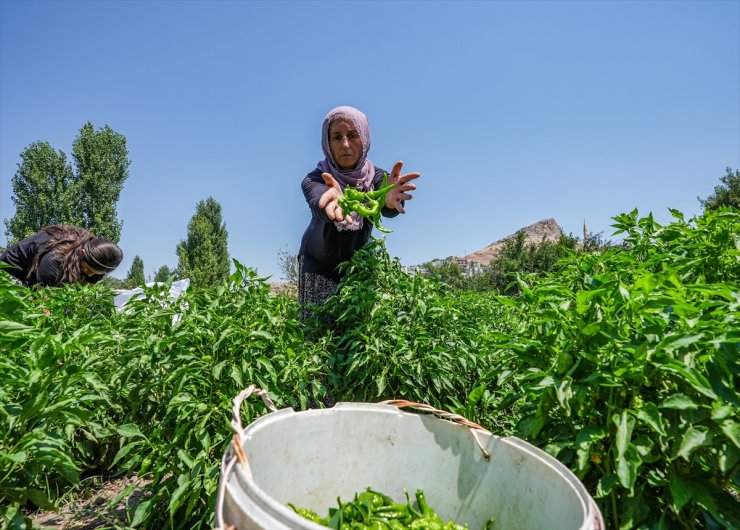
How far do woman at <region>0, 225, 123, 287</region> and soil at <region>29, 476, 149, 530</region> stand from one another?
2270 millimetres

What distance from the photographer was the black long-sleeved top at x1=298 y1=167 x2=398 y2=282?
9.48 feet

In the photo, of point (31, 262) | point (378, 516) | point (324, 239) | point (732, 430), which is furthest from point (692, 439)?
point (31, 262)

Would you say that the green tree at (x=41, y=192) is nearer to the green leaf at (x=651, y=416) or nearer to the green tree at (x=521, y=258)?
the green tree at (x=521, y=258)

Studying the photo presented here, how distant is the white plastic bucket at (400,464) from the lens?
1410 millimetres

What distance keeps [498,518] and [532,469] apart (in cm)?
28

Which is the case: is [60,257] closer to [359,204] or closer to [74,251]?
[74,251]

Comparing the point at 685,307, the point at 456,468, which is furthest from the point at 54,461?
the point at 685,307

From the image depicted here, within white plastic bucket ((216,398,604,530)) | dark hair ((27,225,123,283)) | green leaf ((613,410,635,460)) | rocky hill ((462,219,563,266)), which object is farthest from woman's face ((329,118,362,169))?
rocky hill ((462,219,563,266))

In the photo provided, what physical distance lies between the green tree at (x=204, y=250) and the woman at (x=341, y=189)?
26.8 meters

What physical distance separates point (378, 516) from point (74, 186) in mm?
27236

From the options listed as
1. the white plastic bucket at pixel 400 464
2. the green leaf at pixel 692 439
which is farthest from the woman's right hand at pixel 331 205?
the green leaf at pixel 692 439

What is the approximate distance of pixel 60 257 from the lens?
434 centimetres

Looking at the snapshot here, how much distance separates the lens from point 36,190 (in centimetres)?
2288

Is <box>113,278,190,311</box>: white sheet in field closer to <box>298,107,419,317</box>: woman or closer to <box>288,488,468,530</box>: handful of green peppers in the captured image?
<box>298,107,419,317</box>: woman
